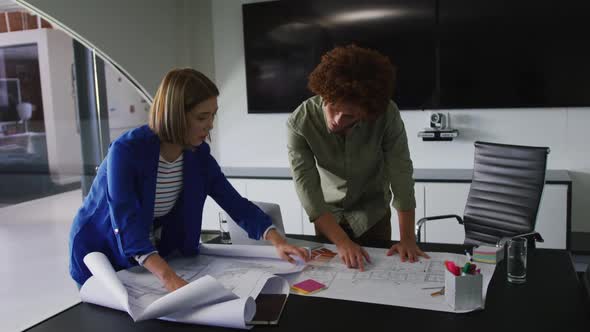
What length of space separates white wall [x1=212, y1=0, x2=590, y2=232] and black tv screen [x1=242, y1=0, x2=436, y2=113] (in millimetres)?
133

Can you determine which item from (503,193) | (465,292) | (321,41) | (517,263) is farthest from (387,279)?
(321,41)

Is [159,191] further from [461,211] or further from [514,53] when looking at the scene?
[514,53]

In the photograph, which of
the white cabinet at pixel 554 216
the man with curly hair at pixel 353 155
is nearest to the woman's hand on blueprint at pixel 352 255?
the man with curly hair at pixel 353 155

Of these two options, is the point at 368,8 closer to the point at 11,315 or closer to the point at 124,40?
the point at 124,40

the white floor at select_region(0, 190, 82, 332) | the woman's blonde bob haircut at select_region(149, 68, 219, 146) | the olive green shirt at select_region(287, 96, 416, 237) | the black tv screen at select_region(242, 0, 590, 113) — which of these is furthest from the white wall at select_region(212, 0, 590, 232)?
the woman's blonde bob haircut at select_region(149, 68, 219, 146)

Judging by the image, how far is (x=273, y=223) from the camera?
5.97 ft

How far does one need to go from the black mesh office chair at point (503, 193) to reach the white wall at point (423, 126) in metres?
0.97

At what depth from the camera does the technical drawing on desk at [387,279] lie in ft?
4.39

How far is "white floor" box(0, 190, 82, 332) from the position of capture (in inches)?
122

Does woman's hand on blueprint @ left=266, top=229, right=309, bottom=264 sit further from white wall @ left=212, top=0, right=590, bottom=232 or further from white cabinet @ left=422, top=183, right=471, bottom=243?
white wall @ left=212, top=0, right=590, bottom=232

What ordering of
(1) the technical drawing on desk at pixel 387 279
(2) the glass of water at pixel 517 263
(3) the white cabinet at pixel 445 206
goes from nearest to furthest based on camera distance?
(1) the technical drawing on desk at pixel 387 279 → (2) the glass of water at pixel 517 263 → (3) the white cabinet at pixel 445 206

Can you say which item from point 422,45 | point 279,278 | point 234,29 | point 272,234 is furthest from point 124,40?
point 279,278

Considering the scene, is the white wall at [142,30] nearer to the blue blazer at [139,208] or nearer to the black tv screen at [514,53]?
the blue blazer at [139,208]

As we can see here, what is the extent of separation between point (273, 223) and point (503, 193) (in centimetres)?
150
